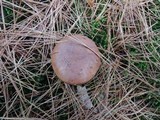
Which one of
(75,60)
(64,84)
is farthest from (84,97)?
(75,60)

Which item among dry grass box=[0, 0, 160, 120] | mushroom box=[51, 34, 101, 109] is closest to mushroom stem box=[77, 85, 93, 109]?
dry grass box=[0, 0, 160, 120]

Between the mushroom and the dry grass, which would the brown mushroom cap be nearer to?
the mushroom

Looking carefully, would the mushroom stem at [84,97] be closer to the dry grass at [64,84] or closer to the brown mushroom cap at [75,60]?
the dry grass at [64,84]

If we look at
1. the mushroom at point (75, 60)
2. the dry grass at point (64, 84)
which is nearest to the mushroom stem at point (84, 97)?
the dry grass at point (64, 84)

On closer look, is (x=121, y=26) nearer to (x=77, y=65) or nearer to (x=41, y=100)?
(x=77, y=65)

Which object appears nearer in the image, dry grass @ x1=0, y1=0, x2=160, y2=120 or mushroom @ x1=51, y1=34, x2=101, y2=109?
mushroom @ x1=51, y1=34, x2=101, y2=109
